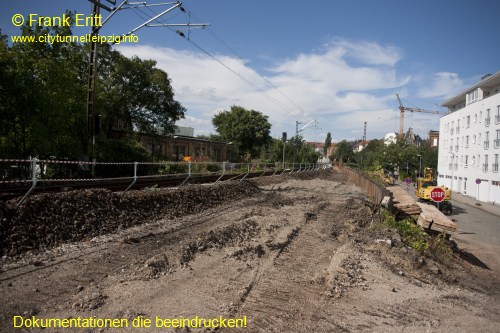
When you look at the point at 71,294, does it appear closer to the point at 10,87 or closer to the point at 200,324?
the point at 200,324

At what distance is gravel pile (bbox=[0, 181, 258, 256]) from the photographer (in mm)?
6637

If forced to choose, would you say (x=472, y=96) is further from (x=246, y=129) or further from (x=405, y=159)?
(x=246, y=129)

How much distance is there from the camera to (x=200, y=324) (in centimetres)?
447


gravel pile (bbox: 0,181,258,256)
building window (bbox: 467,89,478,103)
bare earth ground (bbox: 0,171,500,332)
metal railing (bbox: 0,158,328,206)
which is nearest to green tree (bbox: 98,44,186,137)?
metal railing (bbox: 0,158,328,206)

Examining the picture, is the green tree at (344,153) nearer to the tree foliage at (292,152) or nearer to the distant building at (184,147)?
the tree foliage at (292,152)

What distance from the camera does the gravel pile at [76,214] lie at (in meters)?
6.64

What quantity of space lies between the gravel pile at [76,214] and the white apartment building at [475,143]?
40530 mm

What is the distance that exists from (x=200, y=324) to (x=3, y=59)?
42.5 feet

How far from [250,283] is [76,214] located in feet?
14.8

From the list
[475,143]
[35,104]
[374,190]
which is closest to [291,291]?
[35,104]

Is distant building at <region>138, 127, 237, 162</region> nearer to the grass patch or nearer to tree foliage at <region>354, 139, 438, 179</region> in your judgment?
the grass patch

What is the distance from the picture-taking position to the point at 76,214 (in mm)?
8070

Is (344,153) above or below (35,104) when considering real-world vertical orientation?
above

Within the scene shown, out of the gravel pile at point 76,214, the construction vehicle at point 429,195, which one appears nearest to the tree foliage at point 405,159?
the construction vehicle at point 429,195
